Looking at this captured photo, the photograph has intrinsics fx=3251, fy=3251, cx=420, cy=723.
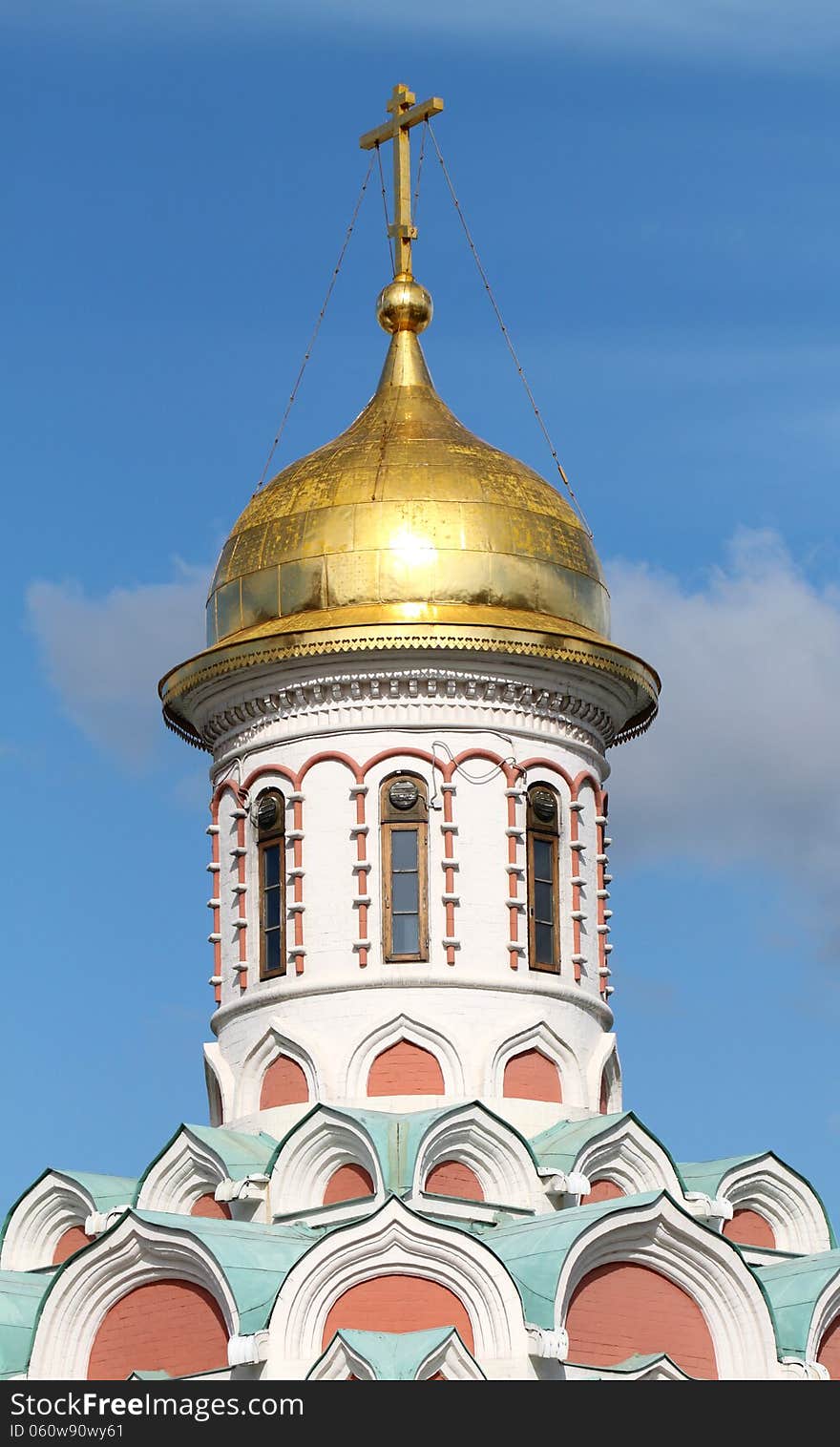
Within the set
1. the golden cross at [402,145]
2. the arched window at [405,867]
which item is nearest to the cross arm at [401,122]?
the golden cross at [402,145]

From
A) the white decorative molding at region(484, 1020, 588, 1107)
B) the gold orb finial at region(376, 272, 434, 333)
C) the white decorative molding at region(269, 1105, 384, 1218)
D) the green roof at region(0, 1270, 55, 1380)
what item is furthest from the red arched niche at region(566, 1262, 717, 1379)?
the gold orb finial at region(376, 272, 434, 333)

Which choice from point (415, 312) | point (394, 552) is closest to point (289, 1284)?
point (394, 552)

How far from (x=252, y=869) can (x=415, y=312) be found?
5.27 meters

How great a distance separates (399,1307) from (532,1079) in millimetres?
3370

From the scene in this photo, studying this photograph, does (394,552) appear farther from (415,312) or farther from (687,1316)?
(687,1316)

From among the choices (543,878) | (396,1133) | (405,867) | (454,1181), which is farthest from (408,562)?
(454,1181)

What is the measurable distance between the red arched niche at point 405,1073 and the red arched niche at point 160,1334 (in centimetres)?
266

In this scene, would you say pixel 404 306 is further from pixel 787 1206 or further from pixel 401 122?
pixel 787 1206

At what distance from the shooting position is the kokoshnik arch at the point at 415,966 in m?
24.2

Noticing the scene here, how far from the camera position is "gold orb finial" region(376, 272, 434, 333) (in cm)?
2855

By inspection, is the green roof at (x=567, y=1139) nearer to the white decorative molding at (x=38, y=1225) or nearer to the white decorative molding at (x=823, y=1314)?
the white decorative molding at (x=823, y=1314)

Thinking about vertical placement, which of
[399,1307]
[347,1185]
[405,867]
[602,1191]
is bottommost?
[399,1307]

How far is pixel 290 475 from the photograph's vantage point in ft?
90.9

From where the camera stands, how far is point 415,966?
25984 mm
